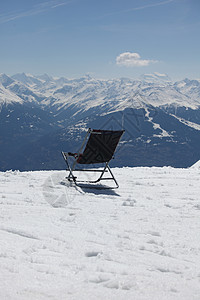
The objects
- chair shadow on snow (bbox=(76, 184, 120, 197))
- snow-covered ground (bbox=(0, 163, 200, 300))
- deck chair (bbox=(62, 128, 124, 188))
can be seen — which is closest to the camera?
snow-covered ground (bbox=(0, 163, 200, 300))

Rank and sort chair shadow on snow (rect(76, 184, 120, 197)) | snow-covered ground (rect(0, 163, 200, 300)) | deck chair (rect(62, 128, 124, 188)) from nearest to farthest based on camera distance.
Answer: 1. snow-covered ground (rect(0, 163, 200, 300))
2. chair shadow on snow (rect(76, 184, 120, 197))
3. deck chair (rect(62, 128, 124, 188))

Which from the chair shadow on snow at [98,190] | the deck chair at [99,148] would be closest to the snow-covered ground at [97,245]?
the chair shadow on snow at [98,190]

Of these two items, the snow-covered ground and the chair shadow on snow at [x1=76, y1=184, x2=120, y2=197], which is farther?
the chair shadow on snow at [x1=76, y1=184, x2=120, y2=197]

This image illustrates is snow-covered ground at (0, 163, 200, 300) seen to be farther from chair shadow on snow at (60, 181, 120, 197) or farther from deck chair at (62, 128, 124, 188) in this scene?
deck chair at (62, 128, 124, 188)

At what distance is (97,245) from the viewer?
3797 millimetres

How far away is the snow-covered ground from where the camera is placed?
→ 271 cm

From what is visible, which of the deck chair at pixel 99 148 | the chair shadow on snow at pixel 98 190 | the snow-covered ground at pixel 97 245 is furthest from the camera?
the deck chair at pixel 99 148

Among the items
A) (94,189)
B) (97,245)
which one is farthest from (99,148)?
(97,245)

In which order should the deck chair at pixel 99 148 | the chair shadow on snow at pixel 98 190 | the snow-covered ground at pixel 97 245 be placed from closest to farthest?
the snow-covered ground at pixel 97 245 → the chair shadow on snow at pixel 98 190 → the deck chair at pixel 99 148

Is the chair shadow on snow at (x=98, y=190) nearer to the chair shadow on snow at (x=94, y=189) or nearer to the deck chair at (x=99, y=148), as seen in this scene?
the chair shadow on snow at (x=94, y=189)

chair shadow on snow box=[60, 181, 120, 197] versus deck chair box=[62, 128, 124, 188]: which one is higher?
deck chair box=[62, 128, 124, 188]

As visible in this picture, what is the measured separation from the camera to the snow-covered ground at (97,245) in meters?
2.71

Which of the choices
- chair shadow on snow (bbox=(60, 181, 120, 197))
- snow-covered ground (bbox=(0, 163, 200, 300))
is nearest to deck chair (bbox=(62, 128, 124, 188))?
chair shadow on snow (bbox=(60, 181, 120, 197))

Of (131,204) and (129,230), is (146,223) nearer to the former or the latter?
(129,230)
